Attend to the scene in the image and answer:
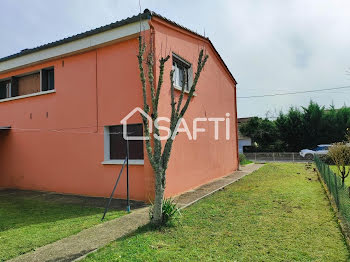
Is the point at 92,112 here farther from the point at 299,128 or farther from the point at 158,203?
the point at 299,128

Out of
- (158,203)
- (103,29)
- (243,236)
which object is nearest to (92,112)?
(103,29)

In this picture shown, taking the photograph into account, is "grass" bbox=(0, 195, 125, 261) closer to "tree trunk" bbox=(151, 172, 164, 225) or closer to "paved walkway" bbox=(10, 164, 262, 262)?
"paved walkway" bbox=(10, 164, 262, 262)

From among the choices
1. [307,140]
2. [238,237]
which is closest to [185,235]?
[238,237]

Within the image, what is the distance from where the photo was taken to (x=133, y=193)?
843 cm

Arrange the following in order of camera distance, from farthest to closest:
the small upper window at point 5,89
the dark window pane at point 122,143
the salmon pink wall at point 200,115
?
the small upper window at point 5,89
the salmon pink wall at point 200,115
the dark window pane at point 122,143

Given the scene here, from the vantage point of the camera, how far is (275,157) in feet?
98.6

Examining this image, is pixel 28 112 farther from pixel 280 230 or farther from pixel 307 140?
pixel 307 140

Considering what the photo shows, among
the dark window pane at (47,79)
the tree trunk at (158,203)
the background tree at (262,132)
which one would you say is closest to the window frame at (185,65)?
the tree trunk at (158,203)

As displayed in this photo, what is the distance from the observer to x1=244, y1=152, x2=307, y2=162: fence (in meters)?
28.3

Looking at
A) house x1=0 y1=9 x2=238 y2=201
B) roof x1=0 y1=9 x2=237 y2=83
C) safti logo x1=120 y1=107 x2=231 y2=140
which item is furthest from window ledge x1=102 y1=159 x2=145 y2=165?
roof x1=0 y1=9 x2=237 y2=83

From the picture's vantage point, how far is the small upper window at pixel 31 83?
439 inches

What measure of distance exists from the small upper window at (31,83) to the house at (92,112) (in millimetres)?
→ 41

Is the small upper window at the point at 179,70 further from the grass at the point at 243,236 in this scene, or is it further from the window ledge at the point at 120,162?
the grass at the point at 243,236

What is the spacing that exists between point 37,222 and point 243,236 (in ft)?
16.8
